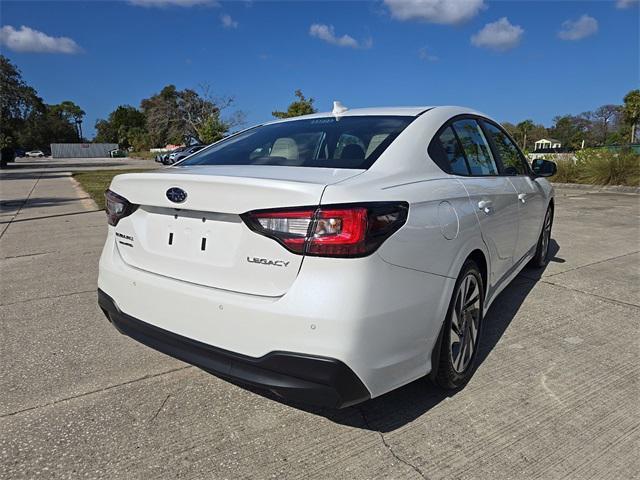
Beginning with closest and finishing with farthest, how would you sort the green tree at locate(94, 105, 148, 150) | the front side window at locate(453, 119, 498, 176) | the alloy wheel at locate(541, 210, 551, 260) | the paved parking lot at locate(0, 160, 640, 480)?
1. the paved parking lot at locate(0, 160, 640, 480)
2. the front side window at locate(453, 119, 498, 176)
3. the alloy wheel at locate(541, 210, 551, 260)
4. the green tree at locate(94, 105, 148, 150)

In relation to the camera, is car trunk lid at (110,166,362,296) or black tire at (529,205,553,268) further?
black tire at (529,205,553,268)

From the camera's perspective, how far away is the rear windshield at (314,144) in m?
2.33

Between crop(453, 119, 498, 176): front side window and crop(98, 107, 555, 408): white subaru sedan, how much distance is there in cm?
14

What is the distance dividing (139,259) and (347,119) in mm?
1496

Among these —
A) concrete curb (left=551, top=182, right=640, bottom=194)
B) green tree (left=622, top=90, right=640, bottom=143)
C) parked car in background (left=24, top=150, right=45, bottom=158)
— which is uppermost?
green tree (left=622, top=90, right=640, bottom=143)

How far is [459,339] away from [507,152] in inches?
76.4

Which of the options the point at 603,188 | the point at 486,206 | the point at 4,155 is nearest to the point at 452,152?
the point at 486,206

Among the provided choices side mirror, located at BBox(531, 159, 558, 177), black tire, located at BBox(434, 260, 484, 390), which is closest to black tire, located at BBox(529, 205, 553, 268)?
side mirror, located at BBox(531, 159, 558, 177)

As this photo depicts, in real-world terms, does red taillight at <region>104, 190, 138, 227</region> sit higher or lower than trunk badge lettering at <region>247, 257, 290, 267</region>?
higher

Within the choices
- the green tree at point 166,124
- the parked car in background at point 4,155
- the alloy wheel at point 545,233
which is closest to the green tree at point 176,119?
the green tree at point 166,124

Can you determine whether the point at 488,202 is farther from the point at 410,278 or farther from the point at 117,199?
the point at 117,199

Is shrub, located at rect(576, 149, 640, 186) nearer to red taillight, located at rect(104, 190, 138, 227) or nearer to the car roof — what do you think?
the car roof

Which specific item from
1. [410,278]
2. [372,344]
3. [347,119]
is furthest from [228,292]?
[347,119]

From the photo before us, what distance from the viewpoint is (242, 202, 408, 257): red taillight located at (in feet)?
5.79
